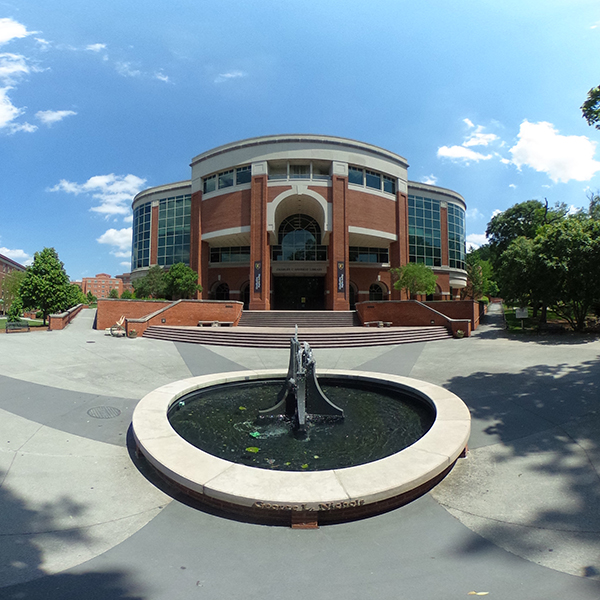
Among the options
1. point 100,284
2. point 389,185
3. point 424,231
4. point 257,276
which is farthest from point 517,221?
point 100,284

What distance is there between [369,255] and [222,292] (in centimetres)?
1664

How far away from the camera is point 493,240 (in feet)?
151

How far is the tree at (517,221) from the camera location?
126 feet

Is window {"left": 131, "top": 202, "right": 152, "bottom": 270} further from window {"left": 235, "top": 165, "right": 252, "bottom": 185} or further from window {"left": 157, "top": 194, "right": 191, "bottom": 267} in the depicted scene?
window {"left": 235, "top": 165, "right": 252, "bottom": 185}

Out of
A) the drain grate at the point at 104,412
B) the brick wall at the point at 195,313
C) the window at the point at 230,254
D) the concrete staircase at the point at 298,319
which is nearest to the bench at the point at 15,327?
the brick wall at the point at 195,313

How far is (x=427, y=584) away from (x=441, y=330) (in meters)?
19.9

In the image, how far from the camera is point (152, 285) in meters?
31.3

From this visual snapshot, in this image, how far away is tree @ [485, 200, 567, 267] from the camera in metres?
38.4

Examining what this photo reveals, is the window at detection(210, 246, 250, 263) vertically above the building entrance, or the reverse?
the window at detection(210, 246, 250, 263)

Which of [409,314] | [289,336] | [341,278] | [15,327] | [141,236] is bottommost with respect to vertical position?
[289,336]

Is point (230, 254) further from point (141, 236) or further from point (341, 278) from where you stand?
point (141, 236)

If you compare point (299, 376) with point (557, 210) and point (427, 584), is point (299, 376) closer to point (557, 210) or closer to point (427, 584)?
point (427, 584)

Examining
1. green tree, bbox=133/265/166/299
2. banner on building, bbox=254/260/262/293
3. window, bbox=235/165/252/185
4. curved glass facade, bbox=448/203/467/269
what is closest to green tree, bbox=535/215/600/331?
banner on building, bbox=254/260/262/293

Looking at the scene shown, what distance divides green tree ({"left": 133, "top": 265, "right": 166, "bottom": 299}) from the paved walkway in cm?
2558
